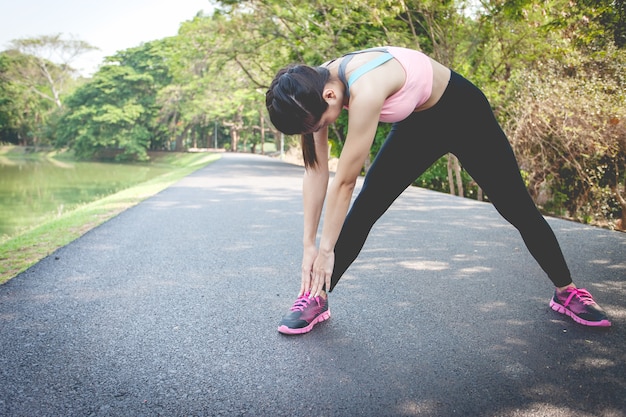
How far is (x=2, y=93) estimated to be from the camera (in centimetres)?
4591

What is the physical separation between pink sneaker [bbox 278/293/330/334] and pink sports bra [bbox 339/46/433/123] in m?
1.12

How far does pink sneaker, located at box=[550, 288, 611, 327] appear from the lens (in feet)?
8.21

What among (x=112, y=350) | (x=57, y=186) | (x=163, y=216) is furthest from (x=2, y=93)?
(x=112, y=350)

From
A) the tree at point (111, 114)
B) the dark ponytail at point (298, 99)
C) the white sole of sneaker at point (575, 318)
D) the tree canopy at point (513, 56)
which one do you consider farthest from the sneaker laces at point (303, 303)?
the tree at point (111, 114)

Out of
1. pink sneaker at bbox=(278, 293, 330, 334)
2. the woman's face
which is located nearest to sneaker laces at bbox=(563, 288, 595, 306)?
pink sneaker at bbox=(278, 293, 330, 334)

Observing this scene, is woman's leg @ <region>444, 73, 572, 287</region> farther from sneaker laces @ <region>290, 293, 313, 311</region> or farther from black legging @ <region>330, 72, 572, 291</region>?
sneaker laces @ <region>290, 293, 313, 311</region>

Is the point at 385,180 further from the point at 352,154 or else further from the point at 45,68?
the point at 45,68

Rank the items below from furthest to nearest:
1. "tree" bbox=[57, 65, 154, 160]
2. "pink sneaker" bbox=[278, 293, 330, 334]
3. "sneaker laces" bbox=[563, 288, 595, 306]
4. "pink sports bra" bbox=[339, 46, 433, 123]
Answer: "tree" bbox=[57, 65, 154, 160] → "sneaker laces" bbox=[563, 288, 595, 306] → "pink sneaker" bbox=[278, 293, 330, 334] → "pink sports bra" bbox=[339, 46, 433, 123]

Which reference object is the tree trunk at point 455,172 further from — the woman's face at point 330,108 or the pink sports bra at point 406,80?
the woman's face at point 330,108

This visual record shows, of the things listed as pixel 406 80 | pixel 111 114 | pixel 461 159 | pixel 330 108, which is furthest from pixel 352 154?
pixel 111 114

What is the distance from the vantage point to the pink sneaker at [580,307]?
8.21ft

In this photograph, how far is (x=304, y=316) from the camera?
250 centimetres

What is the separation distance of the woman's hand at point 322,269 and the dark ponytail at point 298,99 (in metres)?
0.62

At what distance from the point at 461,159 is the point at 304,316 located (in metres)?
1.25
